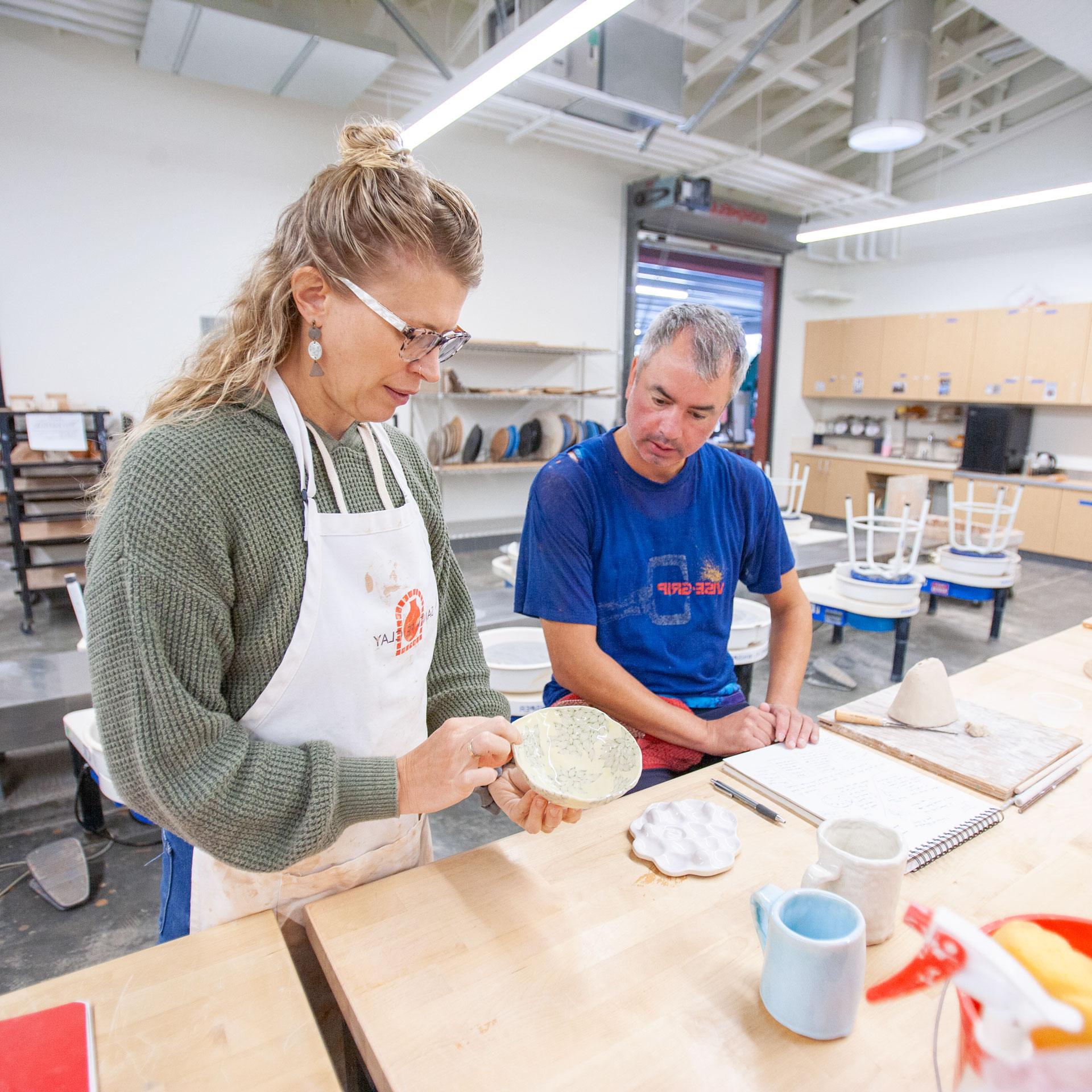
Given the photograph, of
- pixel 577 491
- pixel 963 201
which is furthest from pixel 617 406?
pixel 577 491

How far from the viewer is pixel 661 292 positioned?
25.0 ft

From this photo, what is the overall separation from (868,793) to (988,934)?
63 centimetres

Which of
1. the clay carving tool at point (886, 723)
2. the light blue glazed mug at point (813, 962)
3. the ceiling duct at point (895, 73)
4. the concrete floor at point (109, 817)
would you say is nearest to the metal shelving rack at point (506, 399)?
the concrete floor at point (109, 817)

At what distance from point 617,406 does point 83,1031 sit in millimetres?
6685

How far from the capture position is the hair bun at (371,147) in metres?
0.90

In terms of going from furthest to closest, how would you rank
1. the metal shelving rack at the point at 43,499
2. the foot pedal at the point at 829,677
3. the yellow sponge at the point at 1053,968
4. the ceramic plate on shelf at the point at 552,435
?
the ceramic plate on shelf at the point at 552,435
the metal shelving rack at the point at 43,499
the foot pedal at the point at 829,677
the yellow sponge at the point at 1053,968

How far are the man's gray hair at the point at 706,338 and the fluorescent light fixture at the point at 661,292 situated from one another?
20.1 feet

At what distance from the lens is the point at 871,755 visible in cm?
133

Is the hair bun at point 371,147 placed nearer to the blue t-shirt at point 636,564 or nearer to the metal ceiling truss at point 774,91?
the blue t-shirt at point 636,564

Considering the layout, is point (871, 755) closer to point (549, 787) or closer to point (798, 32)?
point (549, 787)

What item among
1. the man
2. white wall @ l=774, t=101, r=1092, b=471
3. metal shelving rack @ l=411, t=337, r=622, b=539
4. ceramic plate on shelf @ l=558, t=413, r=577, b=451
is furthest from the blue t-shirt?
white wall @ l=774, t=101, r=1092, b=471

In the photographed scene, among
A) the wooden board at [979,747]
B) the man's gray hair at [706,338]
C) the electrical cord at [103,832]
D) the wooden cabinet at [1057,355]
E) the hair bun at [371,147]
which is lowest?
the electrical cord at [103,832]

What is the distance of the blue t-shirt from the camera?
1578 mm

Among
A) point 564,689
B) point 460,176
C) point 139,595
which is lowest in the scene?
point 564,689
